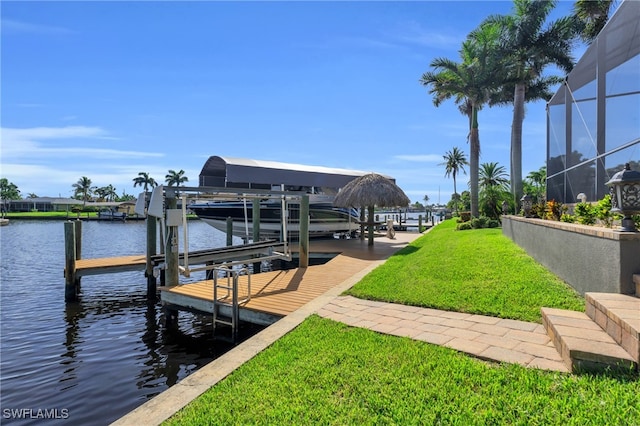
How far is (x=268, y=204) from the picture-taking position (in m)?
18.2

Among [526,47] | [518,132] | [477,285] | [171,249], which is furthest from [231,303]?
[526,47]

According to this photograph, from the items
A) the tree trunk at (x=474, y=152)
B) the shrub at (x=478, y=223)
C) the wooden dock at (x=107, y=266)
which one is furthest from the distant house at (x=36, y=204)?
the shrub at (x=478, y=223)

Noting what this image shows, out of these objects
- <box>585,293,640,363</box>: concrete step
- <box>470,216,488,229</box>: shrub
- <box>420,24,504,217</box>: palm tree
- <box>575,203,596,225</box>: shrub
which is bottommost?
<box>585,293,640,363</box>: concrete step

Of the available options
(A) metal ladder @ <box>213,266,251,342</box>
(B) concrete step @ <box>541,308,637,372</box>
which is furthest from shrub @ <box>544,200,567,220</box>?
(A) metal ladder @ <box>213,266,251,342</box>

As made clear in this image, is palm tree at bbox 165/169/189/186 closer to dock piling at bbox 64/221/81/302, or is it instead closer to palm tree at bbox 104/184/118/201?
palm tree at bbox 104/184/118/201

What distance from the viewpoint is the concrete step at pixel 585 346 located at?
10.2 ft

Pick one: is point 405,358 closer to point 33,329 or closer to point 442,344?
point 442,344

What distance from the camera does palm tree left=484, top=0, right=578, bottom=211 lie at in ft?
66.7

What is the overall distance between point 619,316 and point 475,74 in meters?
21.4

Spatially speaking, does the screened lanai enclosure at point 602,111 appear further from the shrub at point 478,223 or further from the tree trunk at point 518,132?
the tree trunk at point 518,132

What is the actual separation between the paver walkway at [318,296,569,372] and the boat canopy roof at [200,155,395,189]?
1286 centimetres

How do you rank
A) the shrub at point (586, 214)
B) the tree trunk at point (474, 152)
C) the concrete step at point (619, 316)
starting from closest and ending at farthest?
1. the concrete step at point (619, 316)
2. the shrub at point (586, 214)
3. the tree trunk at point (474, 152)

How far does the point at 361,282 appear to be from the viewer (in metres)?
7.96

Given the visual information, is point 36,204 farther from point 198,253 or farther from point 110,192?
point 198,253
